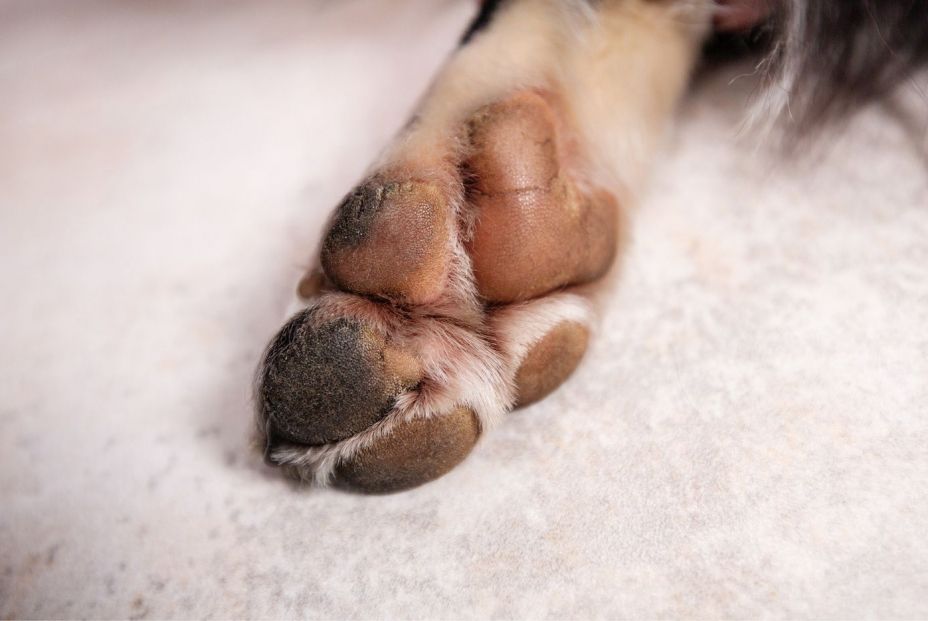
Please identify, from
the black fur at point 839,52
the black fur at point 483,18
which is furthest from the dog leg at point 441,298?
the black fur at point 839,52

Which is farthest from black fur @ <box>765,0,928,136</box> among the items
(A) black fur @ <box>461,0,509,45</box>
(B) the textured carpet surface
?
(A) black fur @ <box>461,0,509,45</box>

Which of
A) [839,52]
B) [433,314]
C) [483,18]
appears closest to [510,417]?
[433,314]

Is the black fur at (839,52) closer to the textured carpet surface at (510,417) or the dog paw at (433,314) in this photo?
the textured carpet surface at (510,417)

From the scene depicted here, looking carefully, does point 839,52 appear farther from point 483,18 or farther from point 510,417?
point 510,417

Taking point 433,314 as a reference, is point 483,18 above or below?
above

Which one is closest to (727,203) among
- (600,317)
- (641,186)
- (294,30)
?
(641,186)

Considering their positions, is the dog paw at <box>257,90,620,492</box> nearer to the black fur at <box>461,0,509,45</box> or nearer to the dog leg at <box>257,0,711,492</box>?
the dog leg at <box>257,0,711,492</box>
